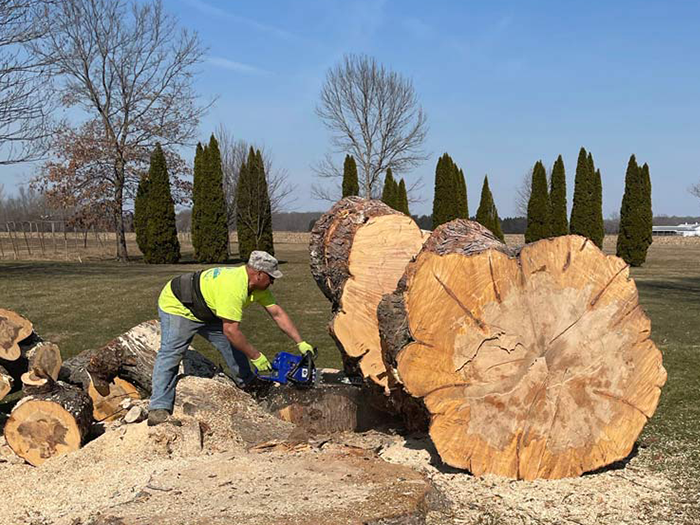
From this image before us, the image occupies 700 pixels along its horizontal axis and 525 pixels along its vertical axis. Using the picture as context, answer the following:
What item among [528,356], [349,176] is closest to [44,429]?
[528,356]

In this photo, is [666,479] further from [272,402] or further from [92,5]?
[92,5]

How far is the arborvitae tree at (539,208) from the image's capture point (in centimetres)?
2708

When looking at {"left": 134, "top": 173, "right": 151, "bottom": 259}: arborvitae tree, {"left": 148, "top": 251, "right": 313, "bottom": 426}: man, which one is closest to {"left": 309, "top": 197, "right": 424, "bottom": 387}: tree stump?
{"left": 148, "top": 251, "right": 313, "bottom": 426}: man

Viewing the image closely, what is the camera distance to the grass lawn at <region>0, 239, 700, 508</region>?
14.6 feet

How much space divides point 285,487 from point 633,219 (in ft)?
78.8

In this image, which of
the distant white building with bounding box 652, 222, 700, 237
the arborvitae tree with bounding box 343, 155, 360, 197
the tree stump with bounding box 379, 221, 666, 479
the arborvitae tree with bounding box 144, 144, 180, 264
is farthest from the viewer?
the distant white building with bounding box 652, 222, 700, 237

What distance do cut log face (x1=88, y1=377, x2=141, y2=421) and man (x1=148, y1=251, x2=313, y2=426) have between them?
645mm

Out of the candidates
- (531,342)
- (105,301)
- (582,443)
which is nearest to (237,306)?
(531,342)

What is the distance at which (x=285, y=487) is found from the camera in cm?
317

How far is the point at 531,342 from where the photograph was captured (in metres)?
3.44

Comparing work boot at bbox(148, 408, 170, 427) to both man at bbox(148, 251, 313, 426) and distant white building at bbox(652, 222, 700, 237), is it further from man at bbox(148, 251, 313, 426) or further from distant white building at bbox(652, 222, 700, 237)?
distant white building at bbox(652, 222, 700, 237)

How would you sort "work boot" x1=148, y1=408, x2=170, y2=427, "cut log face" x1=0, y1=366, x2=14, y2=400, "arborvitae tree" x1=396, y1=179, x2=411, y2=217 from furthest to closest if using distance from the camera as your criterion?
"arborvitae tree" x1=396, y1=179, x2=411, y2=217, "cut log face" x1=0, y1=366, x2=14, y2=400, "work boot" x1=148, y1=408, x2=170, y2=427

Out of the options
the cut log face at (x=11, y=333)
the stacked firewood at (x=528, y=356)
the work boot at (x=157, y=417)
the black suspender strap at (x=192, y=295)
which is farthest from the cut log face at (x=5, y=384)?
the stacked firewood at (x=528, y=356)

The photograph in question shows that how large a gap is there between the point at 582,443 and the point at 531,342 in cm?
64
